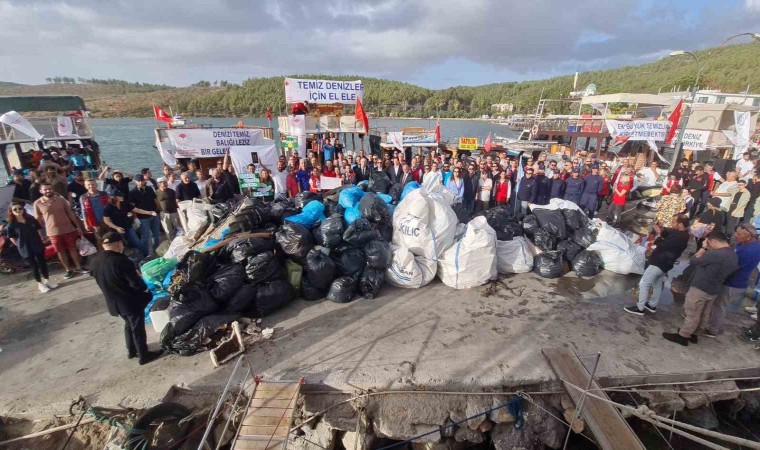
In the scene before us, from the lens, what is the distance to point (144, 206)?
5.46 m

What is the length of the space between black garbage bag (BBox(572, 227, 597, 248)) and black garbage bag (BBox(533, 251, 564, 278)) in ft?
1.64

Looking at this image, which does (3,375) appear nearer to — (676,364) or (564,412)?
(564,412)

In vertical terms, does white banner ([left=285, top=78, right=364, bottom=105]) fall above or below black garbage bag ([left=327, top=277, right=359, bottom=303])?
above

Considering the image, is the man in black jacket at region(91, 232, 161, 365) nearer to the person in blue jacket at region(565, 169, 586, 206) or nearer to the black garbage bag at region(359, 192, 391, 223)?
the black garbage bag at region(359, 192, 391, 223)

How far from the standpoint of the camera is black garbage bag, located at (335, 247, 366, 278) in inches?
167

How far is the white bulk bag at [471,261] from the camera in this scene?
173 inches

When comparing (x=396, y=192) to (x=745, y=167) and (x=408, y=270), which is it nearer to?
(x=408, y=270)

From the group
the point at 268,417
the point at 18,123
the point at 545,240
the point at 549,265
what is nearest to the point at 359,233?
the point at 268,417

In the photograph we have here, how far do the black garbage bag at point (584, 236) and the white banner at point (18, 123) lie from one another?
12.9 m

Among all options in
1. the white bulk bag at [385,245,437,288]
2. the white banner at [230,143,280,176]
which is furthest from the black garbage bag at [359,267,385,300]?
the white banner at [230,143,280,176]

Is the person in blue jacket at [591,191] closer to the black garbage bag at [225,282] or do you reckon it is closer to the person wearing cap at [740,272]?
the person wearing cap at [740,272]

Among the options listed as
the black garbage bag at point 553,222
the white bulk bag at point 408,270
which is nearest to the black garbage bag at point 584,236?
the black garbage bag at point 553,222

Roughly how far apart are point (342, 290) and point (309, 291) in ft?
1.34

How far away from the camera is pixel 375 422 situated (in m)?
2.81
